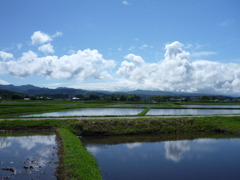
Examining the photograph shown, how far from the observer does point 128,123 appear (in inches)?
949

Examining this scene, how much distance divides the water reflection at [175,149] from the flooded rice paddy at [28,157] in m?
9.13

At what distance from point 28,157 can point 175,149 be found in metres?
12.7

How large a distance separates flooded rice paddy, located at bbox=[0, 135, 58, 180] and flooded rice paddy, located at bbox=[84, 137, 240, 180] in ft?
11.3

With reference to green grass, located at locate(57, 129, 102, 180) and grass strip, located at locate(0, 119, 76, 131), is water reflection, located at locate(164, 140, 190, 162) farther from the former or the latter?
grass strip, located at locate(0, 119, 76, 131)

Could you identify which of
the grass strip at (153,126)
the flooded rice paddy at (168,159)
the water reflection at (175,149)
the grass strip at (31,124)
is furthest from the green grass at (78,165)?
the grass strip at (31,124)

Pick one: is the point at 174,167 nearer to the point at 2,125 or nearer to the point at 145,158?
the point at 145,158

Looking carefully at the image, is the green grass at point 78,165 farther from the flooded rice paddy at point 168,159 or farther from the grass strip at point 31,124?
the grass strip at point 31,124

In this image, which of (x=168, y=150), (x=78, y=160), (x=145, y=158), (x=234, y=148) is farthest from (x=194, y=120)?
(x=78, y=160)

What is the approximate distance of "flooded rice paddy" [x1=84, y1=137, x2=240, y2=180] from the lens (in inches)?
454

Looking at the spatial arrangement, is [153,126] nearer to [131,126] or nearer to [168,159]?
[131,126]

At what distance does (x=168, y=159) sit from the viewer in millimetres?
14125

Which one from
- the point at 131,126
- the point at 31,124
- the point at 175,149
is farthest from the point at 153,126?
the point at 31,124

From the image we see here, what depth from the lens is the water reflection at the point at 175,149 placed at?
1462cm

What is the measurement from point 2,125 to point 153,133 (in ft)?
65.2
